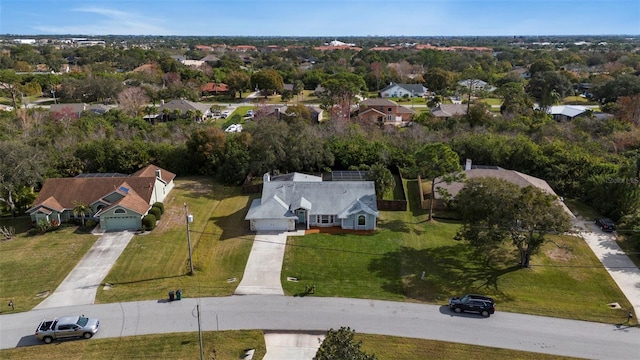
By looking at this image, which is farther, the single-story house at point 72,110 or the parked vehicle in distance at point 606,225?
the single-story house at point 72,110

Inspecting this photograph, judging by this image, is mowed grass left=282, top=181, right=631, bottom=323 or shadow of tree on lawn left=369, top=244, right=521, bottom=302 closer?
mowed grass left=282, top=181, right=631, bottom=323

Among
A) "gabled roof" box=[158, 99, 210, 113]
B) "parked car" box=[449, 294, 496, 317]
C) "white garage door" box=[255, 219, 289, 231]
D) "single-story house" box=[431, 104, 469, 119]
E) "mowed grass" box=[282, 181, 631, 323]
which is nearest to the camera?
"parked car" box=[449, 294, 496, 317]

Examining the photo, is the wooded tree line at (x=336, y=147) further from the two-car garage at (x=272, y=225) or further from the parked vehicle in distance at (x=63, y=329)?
the parked vehicle in distance at (x=63, y=329)

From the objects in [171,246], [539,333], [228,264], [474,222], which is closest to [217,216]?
[171,246]

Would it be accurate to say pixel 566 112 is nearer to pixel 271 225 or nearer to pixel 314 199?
pixel 314 199

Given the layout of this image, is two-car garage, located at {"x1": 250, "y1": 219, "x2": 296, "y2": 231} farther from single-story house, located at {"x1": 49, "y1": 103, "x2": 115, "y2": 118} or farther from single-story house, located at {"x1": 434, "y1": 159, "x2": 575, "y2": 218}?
single-story house, located at {"x1": 49, "y1": 103, "x2": 115, "y2": 118}

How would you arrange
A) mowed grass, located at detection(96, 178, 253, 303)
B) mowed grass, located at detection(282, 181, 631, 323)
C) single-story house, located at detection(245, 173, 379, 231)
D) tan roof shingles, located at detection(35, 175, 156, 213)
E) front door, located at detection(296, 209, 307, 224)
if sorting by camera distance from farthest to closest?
tan roof shingles, located at detection(35, 175, 156, 213) < front door, located at detection(296, 209, 307, 224) < single-story house, located at detection(245, 173, 379, 231) < mowed grass, located at detection(96, 178, 253, 303) < mowed grass, located at detection(282, 181, 631, 323)

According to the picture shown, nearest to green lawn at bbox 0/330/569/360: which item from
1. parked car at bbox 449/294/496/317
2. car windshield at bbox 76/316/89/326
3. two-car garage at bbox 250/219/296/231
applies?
car windshield at bbox 76/316/89/326

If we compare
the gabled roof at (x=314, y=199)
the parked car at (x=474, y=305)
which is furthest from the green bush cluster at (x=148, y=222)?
the parked car at (x=474, y=305)
